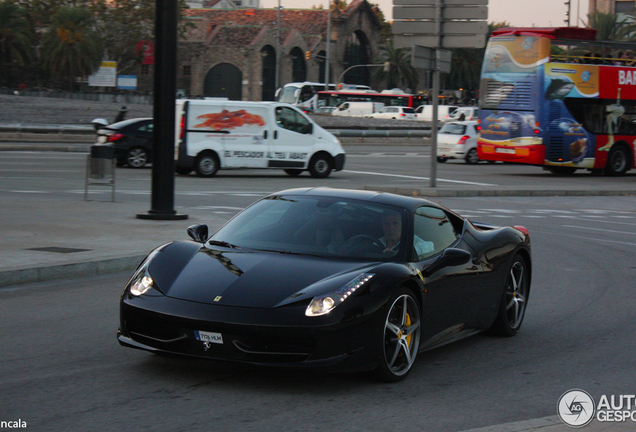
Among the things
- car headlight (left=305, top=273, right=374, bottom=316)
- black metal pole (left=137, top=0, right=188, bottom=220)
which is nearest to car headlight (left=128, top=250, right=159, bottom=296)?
car headlight (left=305, top=273, right=374, bottom=316)

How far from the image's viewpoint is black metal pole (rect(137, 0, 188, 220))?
13.4m

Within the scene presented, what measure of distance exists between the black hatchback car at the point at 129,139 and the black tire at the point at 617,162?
1499 centimetres

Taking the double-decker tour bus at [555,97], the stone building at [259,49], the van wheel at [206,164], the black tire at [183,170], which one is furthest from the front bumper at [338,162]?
the stone building at [259,49]

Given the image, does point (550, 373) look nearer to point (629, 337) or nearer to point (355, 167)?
point (629, 337)

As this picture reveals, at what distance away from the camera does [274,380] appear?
534 centimetres

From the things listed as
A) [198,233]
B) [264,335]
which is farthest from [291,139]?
[264,335]

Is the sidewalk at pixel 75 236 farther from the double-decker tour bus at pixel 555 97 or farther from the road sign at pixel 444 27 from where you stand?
the double-decker tour bus at pixel 555 97

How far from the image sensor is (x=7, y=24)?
80.6 m

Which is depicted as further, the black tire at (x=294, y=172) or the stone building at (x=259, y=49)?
the stone building at (x=259, y=49)

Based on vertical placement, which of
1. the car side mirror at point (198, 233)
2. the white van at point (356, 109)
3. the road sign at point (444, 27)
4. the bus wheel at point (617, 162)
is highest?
the white van at point (356, 109)

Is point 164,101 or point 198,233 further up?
point 164,101

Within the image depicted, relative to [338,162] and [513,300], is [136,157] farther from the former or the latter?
[513,300]

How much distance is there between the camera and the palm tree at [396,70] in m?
103

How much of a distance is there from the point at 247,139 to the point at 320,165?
90.4 inches
